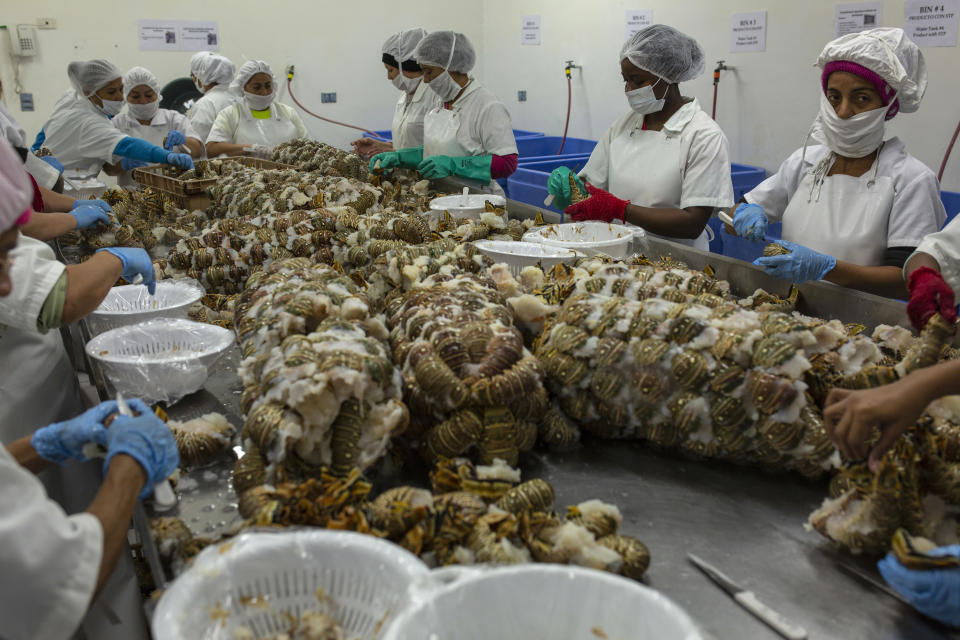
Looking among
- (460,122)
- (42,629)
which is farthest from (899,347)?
(460,122)

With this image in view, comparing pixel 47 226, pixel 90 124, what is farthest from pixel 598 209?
pixel 90 124

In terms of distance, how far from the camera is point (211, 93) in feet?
24.1

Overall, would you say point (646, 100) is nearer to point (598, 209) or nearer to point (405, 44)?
point (598, 209)

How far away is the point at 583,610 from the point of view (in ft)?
3.79

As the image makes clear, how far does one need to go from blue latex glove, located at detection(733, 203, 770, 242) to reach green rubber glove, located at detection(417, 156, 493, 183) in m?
1.92

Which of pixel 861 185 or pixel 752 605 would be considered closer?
pixel 752 605

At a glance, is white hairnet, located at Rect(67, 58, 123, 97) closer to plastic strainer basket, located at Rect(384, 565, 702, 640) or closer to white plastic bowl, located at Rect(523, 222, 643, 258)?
white plastic bowl, located at Rect(523, 222, 643, 258)

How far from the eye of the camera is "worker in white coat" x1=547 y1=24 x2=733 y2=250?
3596 mm

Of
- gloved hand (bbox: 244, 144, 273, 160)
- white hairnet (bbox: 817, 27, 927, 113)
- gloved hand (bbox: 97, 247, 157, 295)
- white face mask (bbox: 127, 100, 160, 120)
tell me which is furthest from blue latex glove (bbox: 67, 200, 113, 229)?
white hairnet (bbox: 817, 27, 927, 113)

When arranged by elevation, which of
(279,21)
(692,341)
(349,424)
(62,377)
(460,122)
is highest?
(279,21)

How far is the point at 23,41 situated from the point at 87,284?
6.81 m

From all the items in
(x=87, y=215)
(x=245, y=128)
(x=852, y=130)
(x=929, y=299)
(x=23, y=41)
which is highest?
(x=23, y=41)

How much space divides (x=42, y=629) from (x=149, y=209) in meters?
3.54

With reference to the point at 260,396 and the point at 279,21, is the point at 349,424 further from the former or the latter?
the point at 279,21
